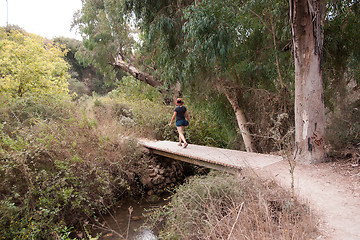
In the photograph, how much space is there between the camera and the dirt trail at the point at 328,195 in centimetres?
271

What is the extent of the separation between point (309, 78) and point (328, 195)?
8.45 ft

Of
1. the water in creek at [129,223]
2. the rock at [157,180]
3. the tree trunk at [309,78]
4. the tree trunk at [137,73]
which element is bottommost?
the water in creek at [129,223]

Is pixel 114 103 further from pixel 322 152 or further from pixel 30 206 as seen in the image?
pixel 322 152

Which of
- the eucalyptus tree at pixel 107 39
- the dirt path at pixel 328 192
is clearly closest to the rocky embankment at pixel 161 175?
the dirt path at pixel 328 192

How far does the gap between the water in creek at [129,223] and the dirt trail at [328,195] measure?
249 cm

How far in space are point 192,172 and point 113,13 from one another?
8.50 meters

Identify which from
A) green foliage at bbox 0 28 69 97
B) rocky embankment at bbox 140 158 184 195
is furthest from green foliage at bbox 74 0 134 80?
rocky embankment at bbox 140 158 184 195

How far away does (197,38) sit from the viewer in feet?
18.0

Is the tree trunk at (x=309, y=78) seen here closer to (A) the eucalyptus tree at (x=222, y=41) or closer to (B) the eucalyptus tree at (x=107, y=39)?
(A) the eucalyptus tree at (x=222, y=41)

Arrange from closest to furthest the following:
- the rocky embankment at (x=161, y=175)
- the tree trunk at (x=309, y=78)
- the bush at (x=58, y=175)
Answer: the bush at (x=58, y=175) < the tree trunk at (x=309, y=78) < the rocky embankment at (x=161, y=175)

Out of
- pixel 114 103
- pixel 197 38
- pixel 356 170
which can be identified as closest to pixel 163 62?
pixel 197 38

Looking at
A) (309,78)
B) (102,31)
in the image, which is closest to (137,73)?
(102,31)

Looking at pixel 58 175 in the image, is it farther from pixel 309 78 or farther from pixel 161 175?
pixel 309 78

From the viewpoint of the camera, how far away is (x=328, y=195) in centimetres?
360
